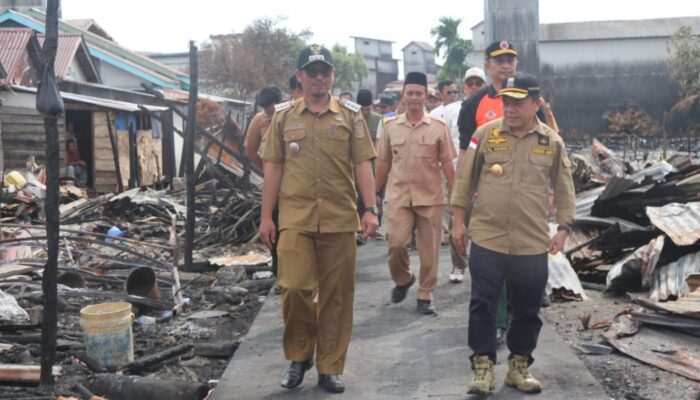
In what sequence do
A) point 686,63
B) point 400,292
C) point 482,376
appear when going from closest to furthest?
point 482,376 < point 400,292 < point 686,63

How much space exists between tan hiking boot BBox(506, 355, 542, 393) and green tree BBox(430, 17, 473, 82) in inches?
2260

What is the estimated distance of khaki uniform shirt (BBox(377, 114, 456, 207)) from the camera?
6938mm

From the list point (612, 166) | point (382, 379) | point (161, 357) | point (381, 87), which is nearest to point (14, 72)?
point (612, 166)

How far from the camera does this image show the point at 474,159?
195 inches

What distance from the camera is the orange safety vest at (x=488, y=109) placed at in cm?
619

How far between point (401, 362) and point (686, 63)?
39.1 metres

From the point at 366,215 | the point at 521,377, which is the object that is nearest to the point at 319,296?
the point at 366,215

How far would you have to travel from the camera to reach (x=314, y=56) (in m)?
4.89

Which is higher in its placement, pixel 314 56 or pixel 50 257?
pixel 314 56

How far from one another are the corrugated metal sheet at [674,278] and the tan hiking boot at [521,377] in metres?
2.72

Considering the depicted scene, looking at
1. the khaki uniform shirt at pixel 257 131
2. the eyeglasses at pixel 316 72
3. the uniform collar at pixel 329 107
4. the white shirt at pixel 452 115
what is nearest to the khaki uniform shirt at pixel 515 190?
the uniform collar at pixel 329 107

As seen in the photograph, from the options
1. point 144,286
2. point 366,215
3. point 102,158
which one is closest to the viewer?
point 366,215

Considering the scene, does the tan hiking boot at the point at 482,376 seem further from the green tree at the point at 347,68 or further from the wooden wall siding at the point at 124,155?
the green tree at the point at 347,68

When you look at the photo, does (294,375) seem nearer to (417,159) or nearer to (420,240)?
(420,240)
